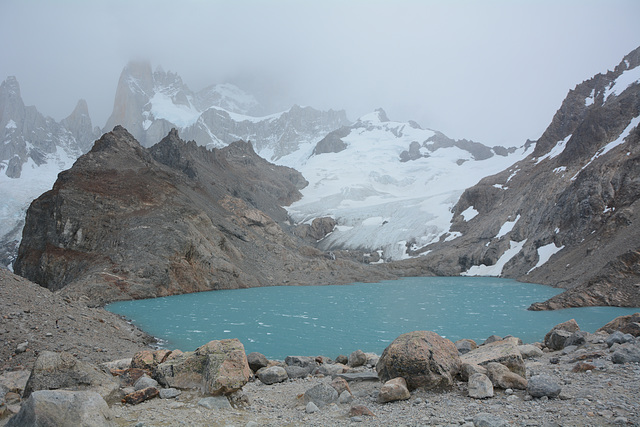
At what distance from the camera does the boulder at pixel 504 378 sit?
7062 millimetres

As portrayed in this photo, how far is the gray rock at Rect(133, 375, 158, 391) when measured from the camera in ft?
25.8

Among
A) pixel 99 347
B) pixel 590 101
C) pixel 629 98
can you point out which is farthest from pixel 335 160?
pixel 99 347

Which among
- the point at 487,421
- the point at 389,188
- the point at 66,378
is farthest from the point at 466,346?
the point at 389,188

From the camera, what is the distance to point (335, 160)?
177 meters

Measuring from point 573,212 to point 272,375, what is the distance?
5692cm

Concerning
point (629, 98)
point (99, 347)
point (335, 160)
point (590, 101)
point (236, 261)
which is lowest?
point (99, 347)

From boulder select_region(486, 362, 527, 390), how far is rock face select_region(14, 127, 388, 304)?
33.7 meters

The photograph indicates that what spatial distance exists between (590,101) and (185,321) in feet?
314

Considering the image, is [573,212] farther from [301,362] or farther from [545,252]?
[301,362]

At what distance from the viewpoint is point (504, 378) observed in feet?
23.6

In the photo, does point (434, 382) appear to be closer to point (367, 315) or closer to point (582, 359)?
point (582, 359)

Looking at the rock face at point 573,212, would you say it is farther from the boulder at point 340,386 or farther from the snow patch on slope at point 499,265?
the boulder at point 340,386

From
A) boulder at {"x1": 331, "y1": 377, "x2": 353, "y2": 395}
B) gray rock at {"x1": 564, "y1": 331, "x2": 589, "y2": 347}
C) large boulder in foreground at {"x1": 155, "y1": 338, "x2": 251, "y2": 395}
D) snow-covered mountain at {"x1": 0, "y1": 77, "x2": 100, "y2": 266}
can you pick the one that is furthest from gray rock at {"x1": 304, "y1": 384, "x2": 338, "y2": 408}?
snow-covered mountain at {"x1": 0, "y1": 77, "x2": 100, "y2": 266}

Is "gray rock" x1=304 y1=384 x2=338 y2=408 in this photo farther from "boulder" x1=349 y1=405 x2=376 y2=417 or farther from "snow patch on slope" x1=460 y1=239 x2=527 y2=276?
"snow patch on slope" x1=460 y1=239 x2=527 y2=276
